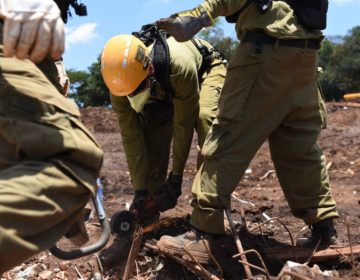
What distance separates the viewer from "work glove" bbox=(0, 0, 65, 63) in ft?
6.19

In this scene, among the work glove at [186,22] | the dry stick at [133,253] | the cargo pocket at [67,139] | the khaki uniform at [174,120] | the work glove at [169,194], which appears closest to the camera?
the cargo pocket at [67,139]

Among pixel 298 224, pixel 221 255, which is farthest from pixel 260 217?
pixel 221 255

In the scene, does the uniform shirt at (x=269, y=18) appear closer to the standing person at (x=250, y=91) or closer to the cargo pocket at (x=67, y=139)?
the standing person at (x=250, y=91)

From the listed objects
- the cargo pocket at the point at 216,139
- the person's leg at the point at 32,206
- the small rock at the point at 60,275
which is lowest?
the small rock at the point at 60,275

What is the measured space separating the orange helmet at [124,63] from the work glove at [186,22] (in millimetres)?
544

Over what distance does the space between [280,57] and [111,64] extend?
1.10m

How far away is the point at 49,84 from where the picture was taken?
2.09 m

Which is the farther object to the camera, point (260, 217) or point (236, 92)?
point (260, 217)

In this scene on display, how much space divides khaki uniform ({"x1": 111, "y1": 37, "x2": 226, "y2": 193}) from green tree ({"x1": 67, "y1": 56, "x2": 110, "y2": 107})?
26599 mm

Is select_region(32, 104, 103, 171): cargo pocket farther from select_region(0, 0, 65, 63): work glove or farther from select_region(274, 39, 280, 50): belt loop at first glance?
select_region(274, 39, 280, 50): belt loop

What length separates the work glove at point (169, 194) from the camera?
176 inches

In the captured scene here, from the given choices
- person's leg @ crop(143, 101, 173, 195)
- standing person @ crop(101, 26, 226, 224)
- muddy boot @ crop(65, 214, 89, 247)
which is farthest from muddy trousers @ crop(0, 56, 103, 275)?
person's leg @ crop(143, 101, 173, 195)

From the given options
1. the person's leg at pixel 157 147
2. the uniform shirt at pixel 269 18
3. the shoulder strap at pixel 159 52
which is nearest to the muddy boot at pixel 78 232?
the uniform shirt at pixel 269 18

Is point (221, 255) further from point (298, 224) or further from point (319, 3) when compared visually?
point (319, 3)
